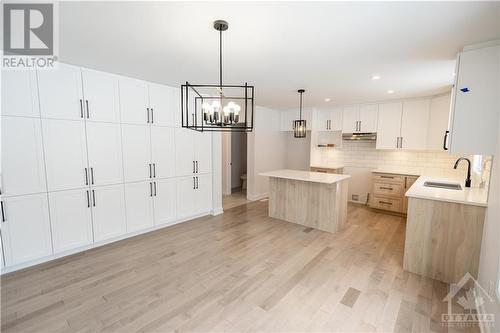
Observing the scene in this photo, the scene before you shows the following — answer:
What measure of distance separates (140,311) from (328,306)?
5.67 ft

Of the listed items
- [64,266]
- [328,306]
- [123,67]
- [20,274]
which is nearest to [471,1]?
[328,306]

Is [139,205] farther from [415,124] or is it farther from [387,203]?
[415,124]

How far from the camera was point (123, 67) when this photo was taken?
286 cm

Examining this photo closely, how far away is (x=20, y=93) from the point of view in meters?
2.45

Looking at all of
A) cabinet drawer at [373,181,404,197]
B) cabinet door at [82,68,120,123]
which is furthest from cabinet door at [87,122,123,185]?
cabinet drawer at [373,181,404,197]

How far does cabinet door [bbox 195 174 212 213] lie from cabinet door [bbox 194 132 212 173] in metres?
0.16

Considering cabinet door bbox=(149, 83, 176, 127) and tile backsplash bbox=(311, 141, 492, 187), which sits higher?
cabinet door bbox=(149, 83, 176, 127)

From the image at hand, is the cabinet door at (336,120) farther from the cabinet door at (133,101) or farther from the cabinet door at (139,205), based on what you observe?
the cabinet door at (139,205)

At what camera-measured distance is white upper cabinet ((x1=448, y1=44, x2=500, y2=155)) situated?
2035 mm

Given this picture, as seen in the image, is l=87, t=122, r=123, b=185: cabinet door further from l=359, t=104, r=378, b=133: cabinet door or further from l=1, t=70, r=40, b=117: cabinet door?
l=359, t=104, r=378, b=133: cabinet door

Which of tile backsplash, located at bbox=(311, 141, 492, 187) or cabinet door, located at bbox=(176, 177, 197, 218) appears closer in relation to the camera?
cabinet door, located at bbox=(176, 177, 197, 218)

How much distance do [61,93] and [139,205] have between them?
1844mm

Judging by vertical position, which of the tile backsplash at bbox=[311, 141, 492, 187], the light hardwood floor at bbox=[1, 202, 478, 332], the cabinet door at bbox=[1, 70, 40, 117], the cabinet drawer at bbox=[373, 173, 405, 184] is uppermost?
the cabinet door at bbox=[1, 70, 40, 117]

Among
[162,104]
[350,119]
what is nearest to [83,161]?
[162,104]
